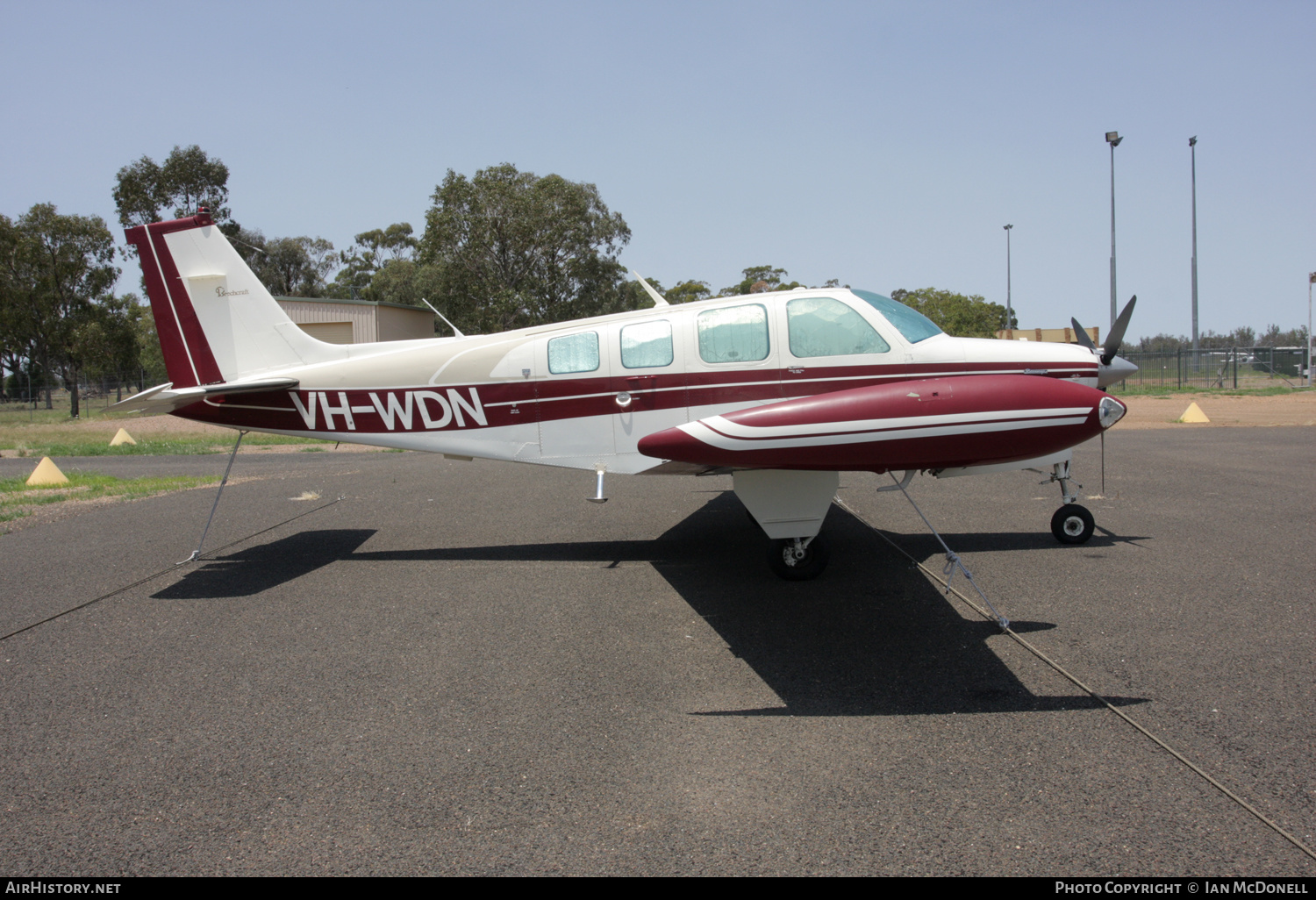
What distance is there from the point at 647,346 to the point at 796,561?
7.43 feet

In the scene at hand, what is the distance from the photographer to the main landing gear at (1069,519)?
7.40 metres

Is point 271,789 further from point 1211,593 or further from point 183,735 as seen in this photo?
point 1211,593

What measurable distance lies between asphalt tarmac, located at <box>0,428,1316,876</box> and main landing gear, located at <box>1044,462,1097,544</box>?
17 centimetres

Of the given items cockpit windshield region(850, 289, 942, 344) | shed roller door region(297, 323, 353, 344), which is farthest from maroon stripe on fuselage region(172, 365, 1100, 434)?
shed roller door region(297, 323, 353, 344)

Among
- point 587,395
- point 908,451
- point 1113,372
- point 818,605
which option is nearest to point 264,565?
point 587,395

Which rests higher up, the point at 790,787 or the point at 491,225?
the point at 491,225

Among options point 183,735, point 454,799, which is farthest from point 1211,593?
point 183,735

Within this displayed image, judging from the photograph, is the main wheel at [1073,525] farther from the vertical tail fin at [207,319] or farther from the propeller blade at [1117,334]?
the vertical tail fin at [207,319]

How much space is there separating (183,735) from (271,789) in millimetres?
909

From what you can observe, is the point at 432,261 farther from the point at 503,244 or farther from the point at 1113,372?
the point at 1113,372

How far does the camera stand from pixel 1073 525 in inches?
292

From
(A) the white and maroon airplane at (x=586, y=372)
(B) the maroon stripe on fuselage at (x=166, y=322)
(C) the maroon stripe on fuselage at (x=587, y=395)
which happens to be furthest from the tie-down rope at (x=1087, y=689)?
(B) the maroon stripe on fuselage at (x=166, y=322)

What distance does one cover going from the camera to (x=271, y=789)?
3453 millimetres

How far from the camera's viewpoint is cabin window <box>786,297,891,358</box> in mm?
6656
